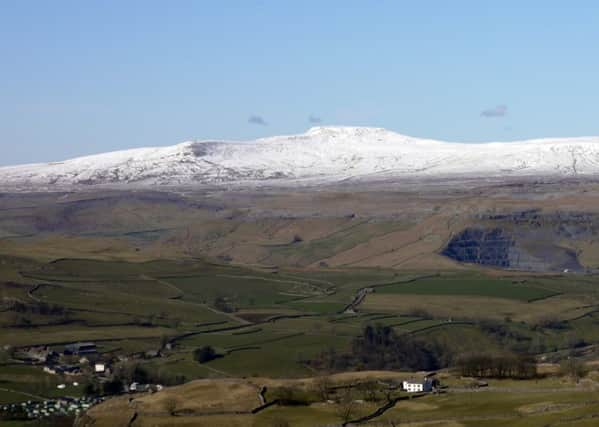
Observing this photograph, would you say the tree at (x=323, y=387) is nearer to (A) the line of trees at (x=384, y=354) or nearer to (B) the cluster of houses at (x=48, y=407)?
(B) the cluster of houses at (x=48, y=407)

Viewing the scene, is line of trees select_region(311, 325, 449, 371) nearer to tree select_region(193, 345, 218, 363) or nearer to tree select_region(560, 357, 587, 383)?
tree select_region(193, 345, 218, 363)

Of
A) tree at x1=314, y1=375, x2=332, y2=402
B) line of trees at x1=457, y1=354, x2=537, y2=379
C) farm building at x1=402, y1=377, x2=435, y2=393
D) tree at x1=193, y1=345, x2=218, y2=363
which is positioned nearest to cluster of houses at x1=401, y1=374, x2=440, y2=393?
farm building at x1=402, y1=377, x2=435, y2=393

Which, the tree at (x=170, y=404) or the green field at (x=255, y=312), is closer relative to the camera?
the tree at (x=170, y=404)

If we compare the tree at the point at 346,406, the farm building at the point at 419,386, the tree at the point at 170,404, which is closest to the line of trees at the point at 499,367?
the farm building at the point at 419,386

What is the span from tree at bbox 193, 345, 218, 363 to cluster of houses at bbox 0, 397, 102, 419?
12022 mm

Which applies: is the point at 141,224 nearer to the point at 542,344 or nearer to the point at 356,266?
the point at 356,266

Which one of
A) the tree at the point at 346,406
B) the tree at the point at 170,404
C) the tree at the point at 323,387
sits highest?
the tree at the point at 170,404

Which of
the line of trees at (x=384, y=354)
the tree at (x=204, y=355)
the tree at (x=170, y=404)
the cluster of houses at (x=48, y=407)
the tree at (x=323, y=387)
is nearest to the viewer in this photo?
the tree at (x=170, y=404)

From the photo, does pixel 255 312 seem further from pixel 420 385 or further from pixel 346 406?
pixel 346 406

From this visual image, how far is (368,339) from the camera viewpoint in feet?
298

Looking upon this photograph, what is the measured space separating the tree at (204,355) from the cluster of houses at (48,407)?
12.0m

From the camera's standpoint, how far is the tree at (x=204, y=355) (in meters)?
84.2

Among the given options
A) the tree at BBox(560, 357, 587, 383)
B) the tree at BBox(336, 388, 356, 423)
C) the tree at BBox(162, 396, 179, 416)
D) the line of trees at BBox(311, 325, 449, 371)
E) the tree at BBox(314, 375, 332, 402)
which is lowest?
the line of trees at BBox(311, 325, 449, 371)

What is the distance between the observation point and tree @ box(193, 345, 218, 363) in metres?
84.2
